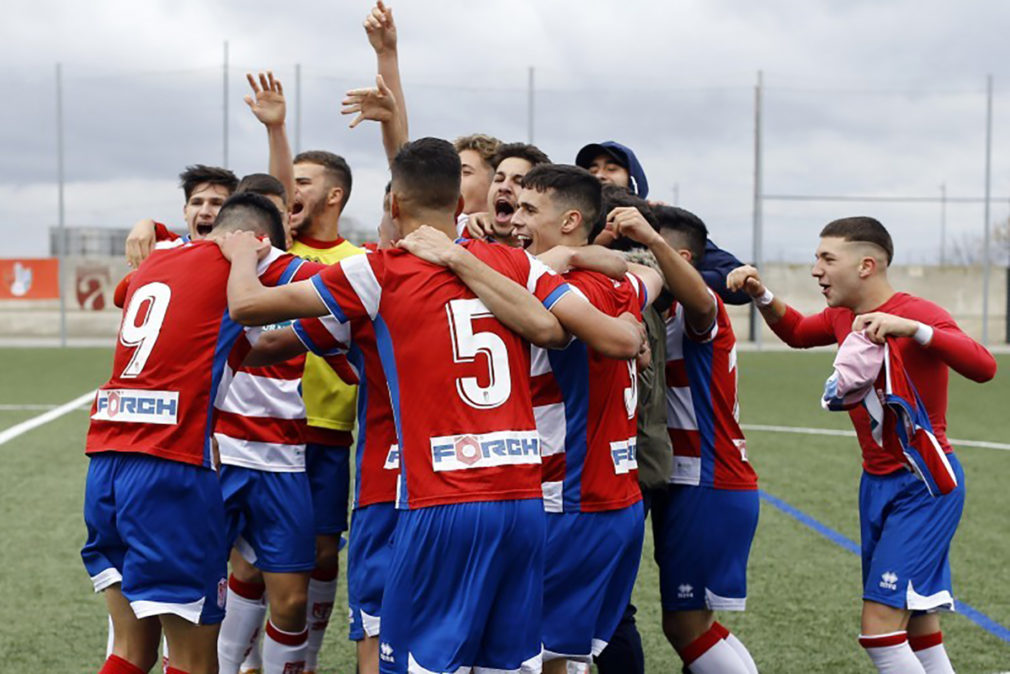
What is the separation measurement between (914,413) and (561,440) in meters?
1.40

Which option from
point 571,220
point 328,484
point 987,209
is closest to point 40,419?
point 328,484

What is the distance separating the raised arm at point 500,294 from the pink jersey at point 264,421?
67.4 inches

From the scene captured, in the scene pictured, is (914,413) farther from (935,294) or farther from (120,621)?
(935,294)

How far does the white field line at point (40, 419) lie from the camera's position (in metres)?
12.4

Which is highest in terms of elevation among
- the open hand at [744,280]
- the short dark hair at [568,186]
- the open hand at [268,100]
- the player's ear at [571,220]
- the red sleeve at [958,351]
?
the open hand at [268,100]

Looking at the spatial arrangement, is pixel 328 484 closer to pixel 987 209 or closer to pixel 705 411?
pixel 705 411

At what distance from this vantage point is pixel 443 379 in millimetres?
3348

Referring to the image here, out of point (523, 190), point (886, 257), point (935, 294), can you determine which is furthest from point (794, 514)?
point (935, 294)

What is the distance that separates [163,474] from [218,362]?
1.32 feet

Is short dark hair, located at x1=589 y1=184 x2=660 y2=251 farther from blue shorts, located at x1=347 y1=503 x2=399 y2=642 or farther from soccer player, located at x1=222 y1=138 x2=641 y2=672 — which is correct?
blue shorts, located at x1=347 y1=503 x2=399 y2=642

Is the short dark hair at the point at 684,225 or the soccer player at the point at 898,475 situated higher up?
the short dark hair at the point at 684,225

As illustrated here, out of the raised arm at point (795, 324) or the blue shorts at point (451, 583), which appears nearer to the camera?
the blue shorts at point (451, 583)

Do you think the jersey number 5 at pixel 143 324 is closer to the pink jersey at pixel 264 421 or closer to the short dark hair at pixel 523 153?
the pink jersey at pixel 264 421

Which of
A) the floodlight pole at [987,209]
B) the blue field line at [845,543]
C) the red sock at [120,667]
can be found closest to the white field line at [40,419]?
the blue field line at [845,543]
